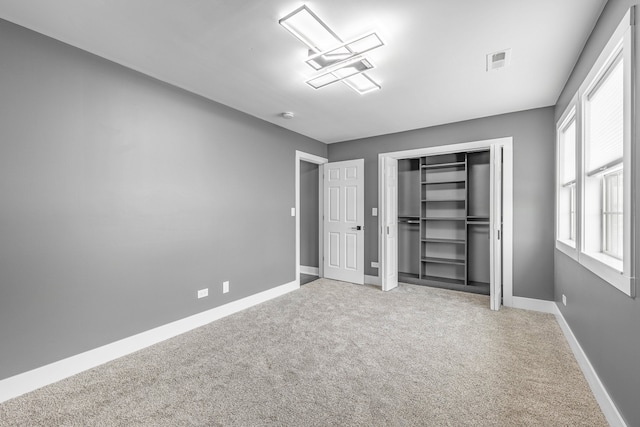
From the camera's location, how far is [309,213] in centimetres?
576

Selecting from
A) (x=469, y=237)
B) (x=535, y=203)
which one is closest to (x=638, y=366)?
(x=535, y=203)

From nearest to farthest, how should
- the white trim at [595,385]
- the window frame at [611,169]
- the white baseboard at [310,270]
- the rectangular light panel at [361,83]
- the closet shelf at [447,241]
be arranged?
the window frame at [611,169]
the white trim at [595,385]
the rectangular light panel at [361,83]
the closet shelf at [447,241]
the white baseboard at [310,270]

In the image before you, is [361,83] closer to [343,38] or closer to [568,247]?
[343,38]

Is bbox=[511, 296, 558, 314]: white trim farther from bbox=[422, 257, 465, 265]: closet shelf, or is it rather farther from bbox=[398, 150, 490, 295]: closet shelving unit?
bbox=[422, 257, 465, 265]: closet shelf

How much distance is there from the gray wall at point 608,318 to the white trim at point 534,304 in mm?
963

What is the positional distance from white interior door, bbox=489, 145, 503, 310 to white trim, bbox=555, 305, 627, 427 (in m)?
0.82

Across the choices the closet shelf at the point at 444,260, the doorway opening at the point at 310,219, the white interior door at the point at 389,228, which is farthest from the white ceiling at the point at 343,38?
the closet shelf at the point at 444,260

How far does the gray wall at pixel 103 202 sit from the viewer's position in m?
1.98

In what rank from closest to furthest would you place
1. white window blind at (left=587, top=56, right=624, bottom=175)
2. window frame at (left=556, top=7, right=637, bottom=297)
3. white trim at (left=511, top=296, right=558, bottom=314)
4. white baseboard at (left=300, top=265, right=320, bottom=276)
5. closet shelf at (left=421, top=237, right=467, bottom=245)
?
window frame at (left=556, top=7, right=637, bottom=297)
white window blind at (left=587, top=56, right=624, bottom=175)
white trim at (left=511, top=296, right=558, bottom=314)
closet shelf at (left=421, top=237, right=467, bottom=245)
white baseboard at (left=300, top=265, right=320, bottom=276)

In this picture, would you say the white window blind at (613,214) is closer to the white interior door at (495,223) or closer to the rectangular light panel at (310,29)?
the white interior door at (495,223)

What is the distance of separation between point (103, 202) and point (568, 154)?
15.3ft

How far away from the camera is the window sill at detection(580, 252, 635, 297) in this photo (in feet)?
4.65

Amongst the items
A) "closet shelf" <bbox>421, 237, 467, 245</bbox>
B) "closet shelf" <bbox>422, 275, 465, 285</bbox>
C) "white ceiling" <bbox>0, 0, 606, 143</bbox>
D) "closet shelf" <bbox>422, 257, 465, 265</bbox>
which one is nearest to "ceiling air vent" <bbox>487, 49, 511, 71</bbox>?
"white ceiling" <bbox>0, 0, 606, 143</bbox>

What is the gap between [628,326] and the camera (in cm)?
146
